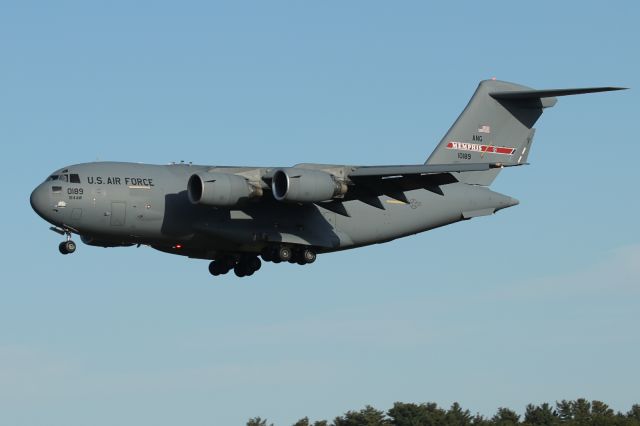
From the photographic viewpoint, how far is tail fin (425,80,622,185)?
3017cm

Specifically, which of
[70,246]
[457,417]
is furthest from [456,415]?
[70,246]

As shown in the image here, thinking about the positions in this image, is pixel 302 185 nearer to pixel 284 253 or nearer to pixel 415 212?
pixel 284 253

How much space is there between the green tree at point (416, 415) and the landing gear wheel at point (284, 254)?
1424 centimetres

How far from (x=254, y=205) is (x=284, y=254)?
119 centimetres

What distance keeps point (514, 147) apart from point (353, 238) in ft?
15.2

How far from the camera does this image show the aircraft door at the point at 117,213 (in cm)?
2578

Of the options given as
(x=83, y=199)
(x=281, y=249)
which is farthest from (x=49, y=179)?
(x=281, y=249)

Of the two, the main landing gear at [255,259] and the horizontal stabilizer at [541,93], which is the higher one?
the horizontal stabilizer at [541,93]

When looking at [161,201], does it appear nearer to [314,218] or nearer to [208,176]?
[208,176]

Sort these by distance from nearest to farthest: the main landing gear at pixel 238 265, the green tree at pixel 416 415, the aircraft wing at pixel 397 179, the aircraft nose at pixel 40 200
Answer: the aircraft nose at pixel 40 200
the aircraft wing at pixel 397 179
the main landing gear at pixel 238 265
the green tree at pixel 416 415

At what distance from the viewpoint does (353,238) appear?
28156mm

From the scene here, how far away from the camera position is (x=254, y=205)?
26.8 metres

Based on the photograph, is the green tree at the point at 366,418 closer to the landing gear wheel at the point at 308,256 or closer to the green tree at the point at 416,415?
the green tree at the point at 416,415

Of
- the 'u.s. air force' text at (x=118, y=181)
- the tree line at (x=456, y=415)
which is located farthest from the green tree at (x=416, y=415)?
the 'u.s. air force' text at (x=118, y=181)
